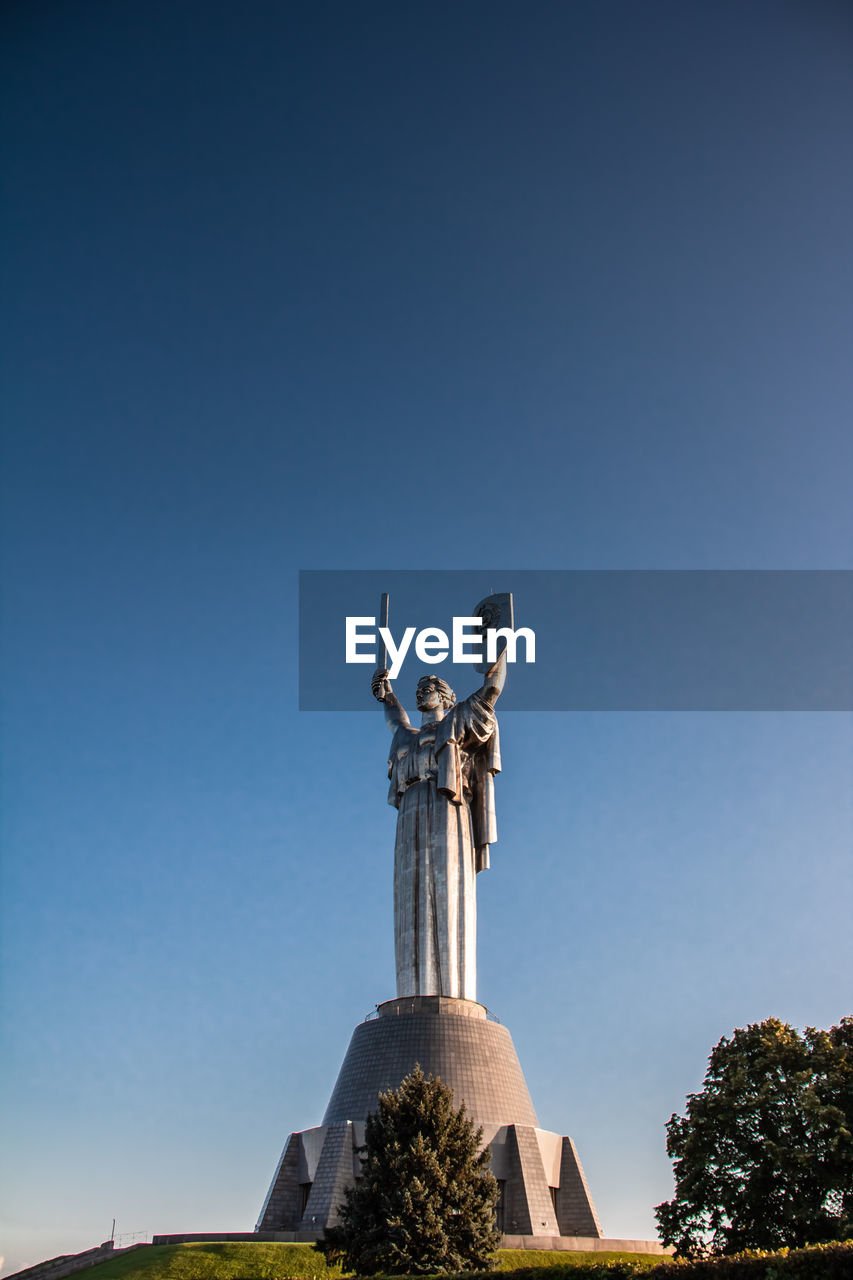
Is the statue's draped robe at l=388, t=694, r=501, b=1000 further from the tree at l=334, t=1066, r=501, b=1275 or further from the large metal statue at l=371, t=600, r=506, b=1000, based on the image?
the tree at l=334, t=1066, r=501, b=1275

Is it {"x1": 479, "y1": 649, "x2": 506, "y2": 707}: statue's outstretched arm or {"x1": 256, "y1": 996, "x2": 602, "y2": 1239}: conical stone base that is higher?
{"x1": 479, "y1": 649, "x2": 506, "y2": 707}: statue's outstretched arm

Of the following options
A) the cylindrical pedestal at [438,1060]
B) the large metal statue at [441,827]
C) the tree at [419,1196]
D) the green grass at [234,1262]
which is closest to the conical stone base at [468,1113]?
the cylindrical pedestal at [438,1060]

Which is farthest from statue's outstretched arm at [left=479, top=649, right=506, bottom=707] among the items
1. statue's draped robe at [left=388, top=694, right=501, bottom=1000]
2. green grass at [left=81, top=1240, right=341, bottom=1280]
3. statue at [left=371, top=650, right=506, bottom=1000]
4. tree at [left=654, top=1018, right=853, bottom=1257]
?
green grass at [left=81, top=1240, right=341, bottom=1280]

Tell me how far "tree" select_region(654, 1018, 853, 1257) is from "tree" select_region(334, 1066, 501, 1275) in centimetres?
385

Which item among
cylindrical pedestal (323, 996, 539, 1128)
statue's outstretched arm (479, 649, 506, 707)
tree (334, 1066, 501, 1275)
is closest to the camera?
tree (334, 1066, 501, 1275)

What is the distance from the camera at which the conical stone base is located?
2384 centimetres

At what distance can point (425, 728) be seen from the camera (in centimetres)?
3200

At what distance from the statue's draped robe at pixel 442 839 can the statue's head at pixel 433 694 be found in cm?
82

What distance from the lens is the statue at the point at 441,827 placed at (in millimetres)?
28875

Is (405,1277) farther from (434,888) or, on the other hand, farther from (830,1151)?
(434,888)

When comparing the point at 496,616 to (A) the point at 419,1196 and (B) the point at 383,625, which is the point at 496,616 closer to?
(B) the point at 383,625

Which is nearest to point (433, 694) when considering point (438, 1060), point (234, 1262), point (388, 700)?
point (388, 700)

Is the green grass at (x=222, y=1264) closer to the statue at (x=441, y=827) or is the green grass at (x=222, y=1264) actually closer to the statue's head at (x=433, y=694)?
the statue at (x=441, y=827)

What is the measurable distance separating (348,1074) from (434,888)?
5672 millimetres
